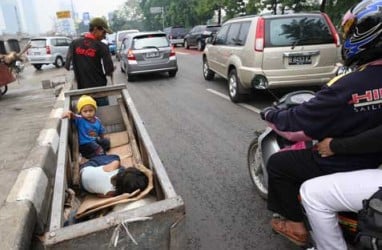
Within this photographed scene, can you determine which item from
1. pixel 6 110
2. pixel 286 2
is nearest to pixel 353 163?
pixel 6 110

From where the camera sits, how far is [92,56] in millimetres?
5391

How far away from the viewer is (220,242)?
10.2 ft

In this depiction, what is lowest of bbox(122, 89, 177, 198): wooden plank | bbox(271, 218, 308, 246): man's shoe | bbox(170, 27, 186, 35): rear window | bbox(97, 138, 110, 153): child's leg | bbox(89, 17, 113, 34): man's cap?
bbox(170, 27, 186, 35): rear window

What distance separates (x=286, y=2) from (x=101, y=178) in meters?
18.1

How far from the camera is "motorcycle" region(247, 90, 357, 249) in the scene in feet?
7.22

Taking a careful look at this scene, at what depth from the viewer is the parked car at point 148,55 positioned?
479 inches

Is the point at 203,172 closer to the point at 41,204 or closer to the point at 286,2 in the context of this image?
the point at 41,204

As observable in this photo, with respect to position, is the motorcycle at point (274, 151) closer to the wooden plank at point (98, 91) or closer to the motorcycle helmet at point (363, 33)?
the motorcycle helmet at point (363, 33)

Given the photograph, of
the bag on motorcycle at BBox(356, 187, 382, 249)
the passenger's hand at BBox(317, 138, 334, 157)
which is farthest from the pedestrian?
the bag on motorcycle at BBox(356, 187, 382, 249)

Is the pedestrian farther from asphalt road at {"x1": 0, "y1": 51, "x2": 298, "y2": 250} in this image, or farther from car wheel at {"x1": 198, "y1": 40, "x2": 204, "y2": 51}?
car wheel at {"x1": 198, "y1": 40, "x2": 204, "y2": 51}

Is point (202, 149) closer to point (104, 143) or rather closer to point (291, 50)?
point (104, 143)

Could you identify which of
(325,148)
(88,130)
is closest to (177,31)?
(88,130)

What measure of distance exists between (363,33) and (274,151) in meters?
1.36

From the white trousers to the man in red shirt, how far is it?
3970 millimetres
